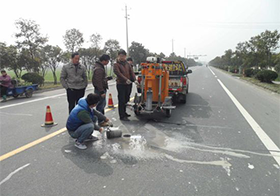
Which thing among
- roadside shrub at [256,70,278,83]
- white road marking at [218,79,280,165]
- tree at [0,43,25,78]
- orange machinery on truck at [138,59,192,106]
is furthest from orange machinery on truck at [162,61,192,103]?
roadside shrub at [256,70,278,83]

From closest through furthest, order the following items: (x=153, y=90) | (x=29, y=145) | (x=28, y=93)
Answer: (x=29, y=145) < (x=153, y=90) < (x=28, y=93)

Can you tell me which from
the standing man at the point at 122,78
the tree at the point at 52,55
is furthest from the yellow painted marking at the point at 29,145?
the tree at the point at 52,55

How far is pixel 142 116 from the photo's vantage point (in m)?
6.30

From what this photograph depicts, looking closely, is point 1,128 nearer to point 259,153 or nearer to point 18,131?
point 18,131

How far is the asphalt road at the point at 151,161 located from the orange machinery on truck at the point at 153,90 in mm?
521

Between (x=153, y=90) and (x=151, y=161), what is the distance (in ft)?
10.3

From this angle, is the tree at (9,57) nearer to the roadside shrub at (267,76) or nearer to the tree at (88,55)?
the tree at (88,55)

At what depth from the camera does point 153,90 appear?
6.29 m

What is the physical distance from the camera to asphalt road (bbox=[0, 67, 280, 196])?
2.71 meters

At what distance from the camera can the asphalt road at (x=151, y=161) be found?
271 cm

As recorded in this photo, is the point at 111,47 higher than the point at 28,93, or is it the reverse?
the point at 111,47

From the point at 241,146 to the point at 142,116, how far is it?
2.96 metres

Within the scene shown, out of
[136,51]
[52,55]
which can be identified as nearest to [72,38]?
[52,55]

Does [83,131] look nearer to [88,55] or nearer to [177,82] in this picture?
[177,82]
